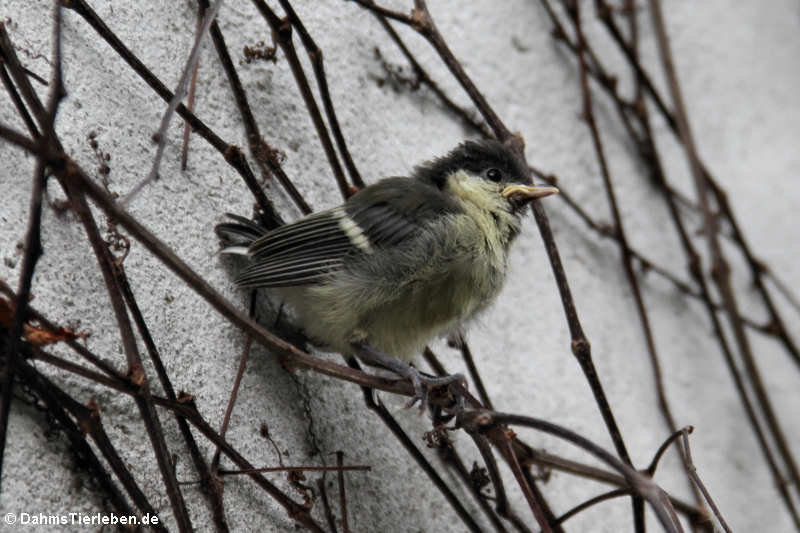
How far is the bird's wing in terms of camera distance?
4.66 ft

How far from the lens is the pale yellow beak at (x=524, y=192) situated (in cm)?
162

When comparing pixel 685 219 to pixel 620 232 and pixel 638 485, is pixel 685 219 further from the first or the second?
pixel 638 485

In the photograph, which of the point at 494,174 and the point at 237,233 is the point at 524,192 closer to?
the point at 494,174

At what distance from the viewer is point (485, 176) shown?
169 centimetres

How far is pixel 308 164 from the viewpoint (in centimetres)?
172

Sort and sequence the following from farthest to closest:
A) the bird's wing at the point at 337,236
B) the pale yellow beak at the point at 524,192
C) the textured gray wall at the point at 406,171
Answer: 1. the pale yellow beak at the point at 524,192
2. the bird's wing at the point at 337,236
3. the textured gray wall at the point at 406,171

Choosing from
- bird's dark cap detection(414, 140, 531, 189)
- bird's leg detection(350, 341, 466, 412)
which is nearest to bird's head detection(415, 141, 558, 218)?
bird's dark cap detection(414, 140, 531, 189)

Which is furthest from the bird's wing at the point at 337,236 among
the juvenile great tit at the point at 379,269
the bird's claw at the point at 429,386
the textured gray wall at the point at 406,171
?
the bird's claw at the point at 429,386

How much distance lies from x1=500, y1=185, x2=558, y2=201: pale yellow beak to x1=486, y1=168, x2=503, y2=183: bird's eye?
0.03 meters

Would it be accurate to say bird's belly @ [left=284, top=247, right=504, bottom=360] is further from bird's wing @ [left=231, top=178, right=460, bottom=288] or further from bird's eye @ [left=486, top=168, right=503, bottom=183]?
bird's eye @ [left=486, top=168, right=503, bottom=183]

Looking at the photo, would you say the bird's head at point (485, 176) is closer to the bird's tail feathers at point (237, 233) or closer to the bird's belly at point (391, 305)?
the bird's belly at point (391, 305)

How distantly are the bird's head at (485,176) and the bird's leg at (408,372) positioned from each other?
0.35m

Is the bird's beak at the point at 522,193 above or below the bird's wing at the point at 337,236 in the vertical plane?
above

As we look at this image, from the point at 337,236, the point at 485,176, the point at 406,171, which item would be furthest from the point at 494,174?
the point at 337,236
